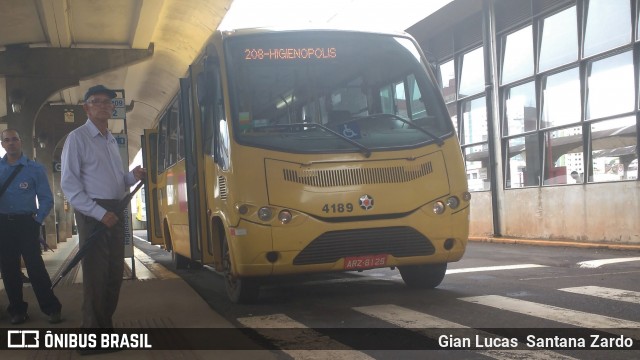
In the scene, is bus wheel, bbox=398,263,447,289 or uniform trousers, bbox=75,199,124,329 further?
bus wheel, bbox=398,263,447,289

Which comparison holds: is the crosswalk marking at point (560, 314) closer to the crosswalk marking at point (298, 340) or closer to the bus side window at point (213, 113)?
the crosswalk marking at point (298, 340)

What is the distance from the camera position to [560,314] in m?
5.92

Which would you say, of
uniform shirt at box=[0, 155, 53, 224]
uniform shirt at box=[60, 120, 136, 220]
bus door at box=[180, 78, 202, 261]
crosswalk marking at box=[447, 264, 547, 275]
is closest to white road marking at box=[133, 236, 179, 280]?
bus door at box=[180, 78, 202, 261]

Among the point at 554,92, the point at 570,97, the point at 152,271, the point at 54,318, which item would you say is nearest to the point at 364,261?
the point at 54,318

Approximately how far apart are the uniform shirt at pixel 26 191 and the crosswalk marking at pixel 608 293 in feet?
19.5

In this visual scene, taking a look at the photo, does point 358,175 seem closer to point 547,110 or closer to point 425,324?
point 425,324

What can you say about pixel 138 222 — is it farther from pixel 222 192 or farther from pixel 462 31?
pixel 222 192

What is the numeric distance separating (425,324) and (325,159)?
195 centimetres

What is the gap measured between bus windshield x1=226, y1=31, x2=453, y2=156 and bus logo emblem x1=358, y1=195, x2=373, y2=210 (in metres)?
0.50

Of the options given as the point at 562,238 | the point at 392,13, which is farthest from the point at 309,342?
the point at 392,13

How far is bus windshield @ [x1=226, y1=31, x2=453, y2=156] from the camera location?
668 centimetres

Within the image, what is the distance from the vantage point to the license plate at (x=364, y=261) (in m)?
6.50

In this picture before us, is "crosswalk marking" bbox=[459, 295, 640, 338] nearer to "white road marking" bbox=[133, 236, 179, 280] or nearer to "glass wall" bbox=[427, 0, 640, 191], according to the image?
"white road marking" bbox=[133, 236, 179, 280]

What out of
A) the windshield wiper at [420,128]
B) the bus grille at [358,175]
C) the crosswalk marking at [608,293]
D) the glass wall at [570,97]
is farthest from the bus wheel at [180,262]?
the glass wall at [570,97]
